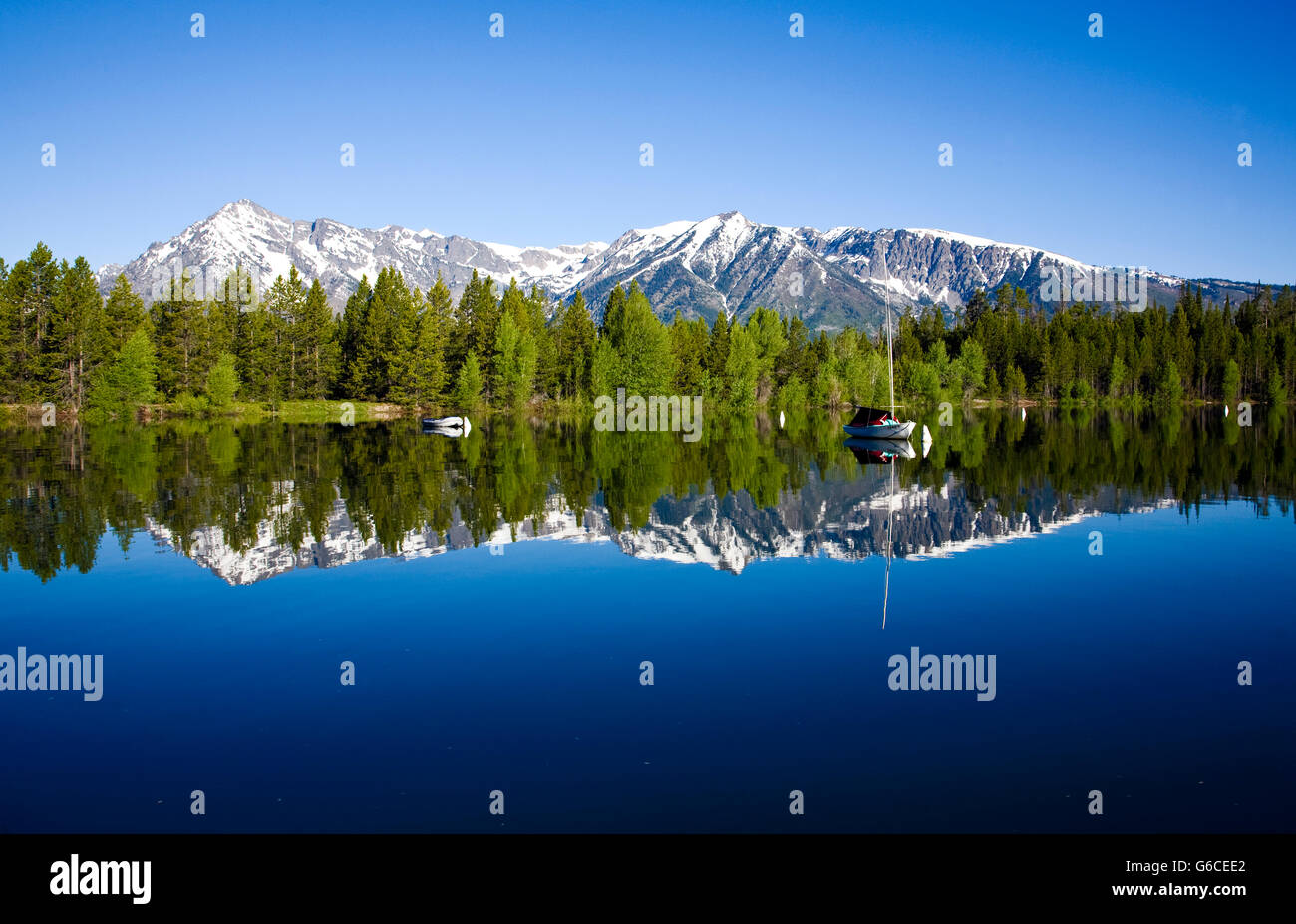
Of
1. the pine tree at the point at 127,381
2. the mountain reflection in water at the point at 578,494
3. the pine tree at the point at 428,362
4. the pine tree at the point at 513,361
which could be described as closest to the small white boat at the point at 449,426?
the mountain reflection in water at the point at 578,494

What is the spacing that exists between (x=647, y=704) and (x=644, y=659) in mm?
1938

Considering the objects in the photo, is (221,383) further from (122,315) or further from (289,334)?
(289,334)

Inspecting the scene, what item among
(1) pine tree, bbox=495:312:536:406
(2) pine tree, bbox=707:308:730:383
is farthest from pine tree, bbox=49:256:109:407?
(2) pine tree, bbox=707:308:730:383

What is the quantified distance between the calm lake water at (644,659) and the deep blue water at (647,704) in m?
0.05

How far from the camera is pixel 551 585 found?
747 inches

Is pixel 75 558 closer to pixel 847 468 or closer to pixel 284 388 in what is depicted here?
pixel 847 468

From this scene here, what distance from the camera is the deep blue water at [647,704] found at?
360 inches

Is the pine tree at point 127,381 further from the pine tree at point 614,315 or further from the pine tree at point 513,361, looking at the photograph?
the pine tree at point 614,315

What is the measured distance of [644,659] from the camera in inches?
545

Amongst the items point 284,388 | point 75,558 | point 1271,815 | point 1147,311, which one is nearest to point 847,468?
point 75,558

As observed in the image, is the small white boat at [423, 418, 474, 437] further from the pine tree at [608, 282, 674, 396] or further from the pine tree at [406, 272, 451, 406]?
the pine tree at [608, 282, 674, 396]

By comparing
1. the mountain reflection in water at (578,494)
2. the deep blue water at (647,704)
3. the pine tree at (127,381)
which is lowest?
the deep blue water at (647,704)
